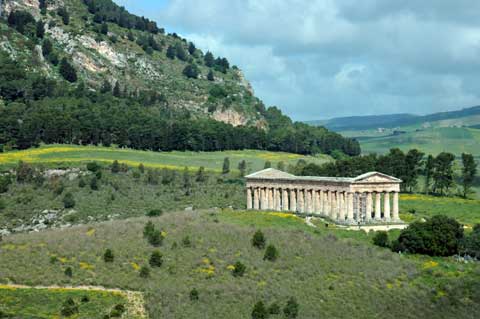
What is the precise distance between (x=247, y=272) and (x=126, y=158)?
76735mm

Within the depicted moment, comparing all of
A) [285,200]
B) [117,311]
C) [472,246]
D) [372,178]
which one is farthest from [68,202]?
[472,246]

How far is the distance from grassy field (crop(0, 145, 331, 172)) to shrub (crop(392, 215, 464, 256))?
6467 cm

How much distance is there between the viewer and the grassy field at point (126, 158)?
153 meters

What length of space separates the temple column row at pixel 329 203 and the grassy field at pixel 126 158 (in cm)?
3014

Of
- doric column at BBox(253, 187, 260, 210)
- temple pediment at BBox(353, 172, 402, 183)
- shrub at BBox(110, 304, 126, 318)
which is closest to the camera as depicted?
shrub at BBox(110, 304, 126, 318)

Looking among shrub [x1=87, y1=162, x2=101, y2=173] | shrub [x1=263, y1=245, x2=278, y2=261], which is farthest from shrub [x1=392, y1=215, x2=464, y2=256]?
shrub [x1=87, y1=162, x2=101, y2=173]

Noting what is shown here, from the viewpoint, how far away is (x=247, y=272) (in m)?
88.6

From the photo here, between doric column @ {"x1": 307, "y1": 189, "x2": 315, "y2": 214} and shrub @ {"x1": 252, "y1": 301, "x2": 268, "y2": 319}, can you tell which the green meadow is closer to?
shrub @ {"x1": 252, "y1": 301, "x2": 268, "y2": 319}

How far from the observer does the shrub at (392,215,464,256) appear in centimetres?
9912

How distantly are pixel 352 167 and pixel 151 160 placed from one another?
124 feet

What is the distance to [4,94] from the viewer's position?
188 m

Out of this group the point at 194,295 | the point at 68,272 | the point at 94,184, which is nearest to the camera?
the point at 194,295

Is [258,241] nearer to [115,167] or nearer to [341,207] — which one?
[341,207]

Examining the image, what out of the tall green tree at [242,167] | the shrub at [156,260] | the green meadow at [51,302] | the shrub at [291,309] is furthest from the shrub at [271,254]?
the tall green tree at [242,167]
